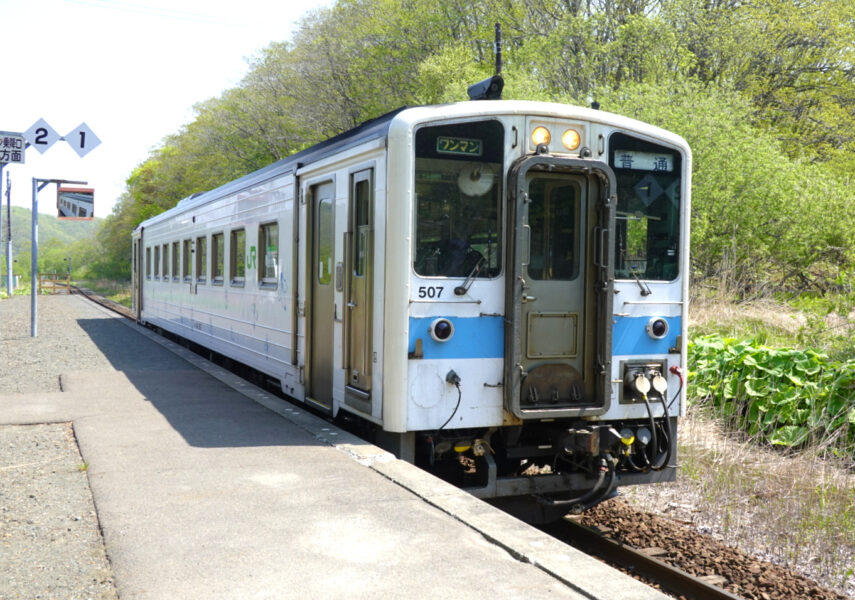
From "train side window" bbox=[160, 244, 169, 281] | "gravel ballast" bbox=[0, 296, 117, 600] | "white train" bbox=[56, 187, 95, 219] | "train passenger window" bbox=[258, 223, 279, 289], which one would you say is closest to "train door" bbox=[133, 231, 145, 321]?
"white train" bbox=[56, 187, 95, 219]

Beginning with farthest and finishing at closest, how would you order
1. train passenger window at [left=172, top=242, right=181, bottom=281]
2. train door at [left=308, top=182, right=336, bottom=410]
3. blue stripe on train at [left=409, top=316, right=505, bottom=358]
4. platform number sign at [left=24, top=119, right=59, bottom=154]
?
train passenger window at [left=172, top=242, right=181, bottom=281] < platform number sign at [left=24, top=119, right=59, bottom=154] < train door at [left=308, top=182, right=336, bottom=410] < blue stripe on train at [left=409, top=316, right=505, bottom=358]

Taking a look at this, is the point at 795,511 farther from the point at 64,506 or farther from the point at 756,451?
the point at 64,506

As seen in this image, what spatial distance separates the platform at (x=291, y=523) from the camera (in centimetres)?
381

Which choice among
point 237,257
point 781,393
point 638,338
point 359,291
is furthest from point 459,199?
point 237,257

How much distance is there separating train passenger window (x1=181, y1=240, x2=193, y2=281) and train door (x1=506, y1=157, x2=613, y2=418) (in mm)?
9340

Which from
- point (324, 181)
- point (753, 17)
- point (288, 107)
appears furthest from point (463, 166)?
point (288, 107)

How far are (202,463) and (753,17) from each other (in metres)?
25.1

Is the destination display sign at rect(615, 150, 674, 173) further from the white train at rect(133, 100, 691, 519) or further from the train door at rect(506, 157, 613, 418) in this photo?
the train door at rect(506, 157, 613, 418)

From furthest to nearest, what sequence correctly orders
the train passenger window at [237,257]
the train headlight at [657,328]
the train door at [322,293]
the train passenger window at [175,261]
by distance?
the train passenger window at [175,261], the train passenger window at [237,257], the train door at [322,293], the train headlight at [657,328]

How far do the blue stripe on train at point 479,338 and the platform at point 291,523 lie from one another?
88cm

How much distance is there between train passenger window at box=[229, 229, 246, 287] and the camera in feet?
34.1

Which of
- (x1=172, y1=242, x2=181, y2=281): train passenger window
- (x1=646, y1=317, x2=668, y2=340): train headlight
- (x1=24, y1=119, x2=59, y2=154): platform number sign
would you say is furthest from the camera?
(x1=172, y1=242, x2=181, y2=281): train passenger window

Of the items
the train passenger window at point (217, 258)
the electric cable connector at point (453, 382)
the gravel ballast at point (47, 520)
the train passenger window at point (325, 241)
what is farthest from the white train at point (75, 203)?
the electric cable connector at point (453, 382)

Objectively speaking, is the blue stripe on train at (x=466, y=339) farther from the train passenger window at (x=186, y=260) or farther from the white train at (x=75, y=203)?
the white train at (x=75, y=203)
